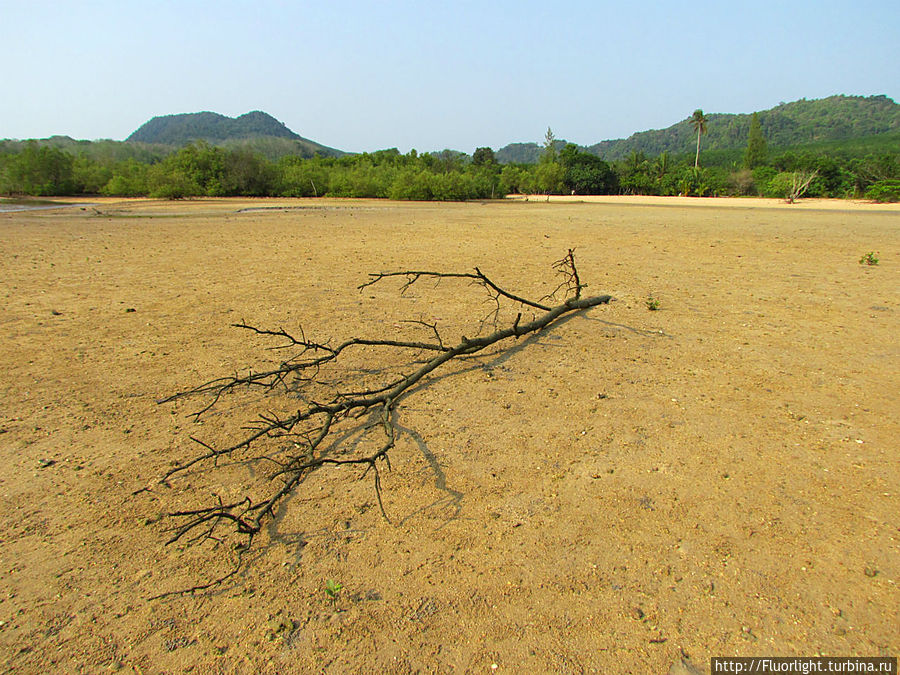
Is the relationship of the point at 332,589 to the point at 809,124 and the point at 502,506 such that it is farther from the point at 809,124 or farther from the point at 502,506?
the point at 809,124

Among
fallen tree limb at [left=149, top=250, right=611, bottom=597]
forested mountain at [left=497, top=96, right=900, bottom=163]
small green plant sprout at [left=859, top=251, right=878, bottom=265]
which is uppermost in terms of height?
forested mountain at [left=497, top=96, right=900, bottom=163]

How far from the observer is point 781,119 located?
16462 centimetres

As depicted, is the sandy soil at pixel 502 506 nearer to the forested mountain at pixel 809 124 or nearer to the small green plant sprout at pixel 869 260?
the small green plant sprout at pixel 869 260

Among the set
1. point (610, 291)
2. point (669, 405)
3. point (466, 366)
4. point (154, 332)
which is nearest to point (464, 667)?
point (669, 405)

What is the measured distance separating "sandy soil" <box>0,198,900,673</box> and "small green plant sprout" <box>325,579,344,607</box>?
3 cm

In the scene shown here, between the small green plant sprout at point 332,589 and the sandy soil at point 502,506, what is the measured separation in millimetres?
34

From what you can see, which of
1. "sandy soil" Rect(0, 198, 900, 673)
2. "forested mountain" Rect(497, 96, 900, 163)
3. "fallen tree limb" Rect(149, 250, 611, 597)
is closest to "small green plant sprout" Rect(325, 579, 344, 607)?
"sandy soil" Rect(0, 198, 900, 673)

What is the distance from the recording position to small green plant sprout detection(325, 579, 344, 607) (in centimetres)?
193

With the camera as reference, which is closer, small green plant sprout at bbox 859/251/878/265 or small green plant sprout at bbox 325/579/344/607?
small green plant sprout at bbox 325/579/344/607

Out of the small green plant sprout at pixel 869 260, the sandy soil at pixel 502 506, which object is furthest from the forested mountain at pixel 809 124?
the sandy soil at pixel 502 506

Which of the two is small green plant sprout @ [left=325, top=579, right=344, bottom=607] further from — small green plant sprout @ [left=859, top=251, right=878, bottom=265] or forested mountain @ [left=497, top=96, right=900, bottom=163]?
forested mountain @ [left=497, top=96, right=900, bottom=163]

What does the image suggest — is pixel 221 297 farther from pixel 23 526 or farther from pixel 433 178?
pixel 433 178

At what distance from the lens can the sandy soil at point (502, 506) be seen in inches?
68.9

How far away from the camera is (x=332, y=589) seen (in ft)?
6.46
